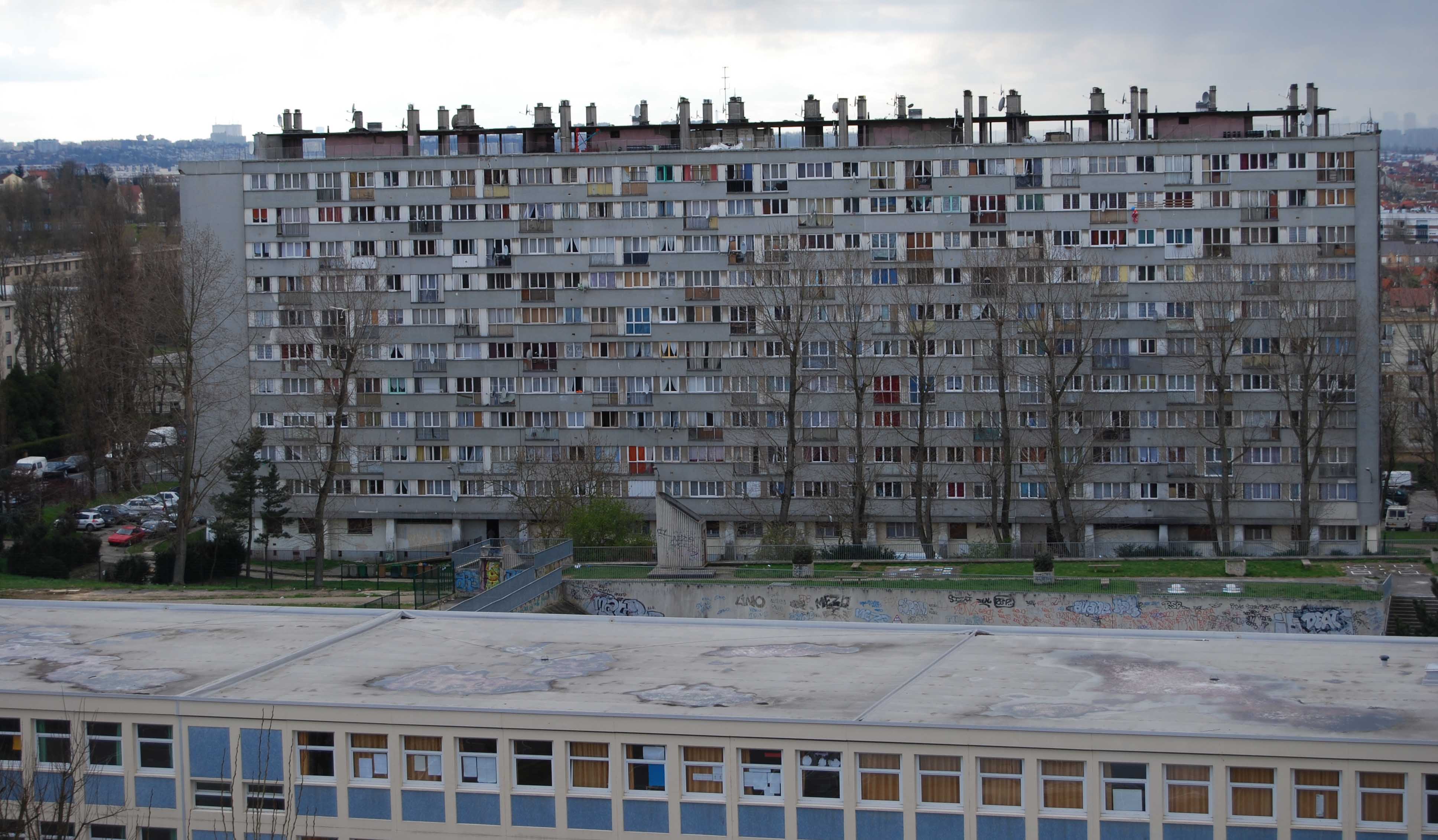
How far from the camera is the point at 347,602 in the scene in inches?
1410

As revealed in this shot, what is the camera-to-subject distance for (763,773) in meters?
19.4

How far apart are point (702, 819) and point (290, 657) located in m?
8.44

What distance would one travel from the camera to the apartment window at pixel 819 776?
1920 centimetres

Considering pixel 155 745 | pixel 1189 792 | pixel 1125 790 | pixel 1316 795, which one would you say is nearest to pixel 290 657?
pixel 155 745

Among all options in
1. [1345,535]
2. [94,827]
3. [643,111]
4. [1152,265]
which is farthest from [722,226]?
[94,827]

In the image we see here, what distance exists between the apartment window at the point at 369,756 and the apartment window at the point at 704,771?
4172 mm

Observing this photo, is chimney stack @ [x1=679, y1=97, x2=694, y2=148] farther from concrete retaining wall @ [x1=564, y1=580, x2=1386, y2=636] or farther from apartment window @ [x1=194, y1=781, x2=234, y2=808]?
apartment window @ [x1=194, y1=781, x2=234, y2=808]

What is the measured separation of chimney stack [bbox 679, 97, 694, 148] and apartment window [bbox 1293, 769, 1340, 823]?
4733 cm

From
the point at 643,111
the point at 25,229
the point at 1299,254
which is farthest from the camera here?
the point at 25,229

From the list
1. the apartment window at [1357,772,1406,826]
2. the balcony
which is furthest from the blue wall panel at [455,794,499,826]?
the balcony

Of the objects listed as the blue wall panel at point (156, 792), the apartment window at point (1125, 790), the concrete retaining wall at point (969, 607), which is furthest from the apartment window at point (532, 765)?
the concrete retaining wall at point (969, 607)

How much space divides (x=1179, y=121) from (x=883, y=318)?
14574mm

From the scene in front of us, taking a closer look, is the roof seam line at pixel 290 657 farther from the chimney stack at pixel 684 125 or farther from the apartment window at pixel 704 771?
the chimney stack at pixel 684 125

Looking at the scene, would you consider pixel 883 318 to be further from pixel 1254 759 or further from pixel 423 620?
pixel 1254 759
